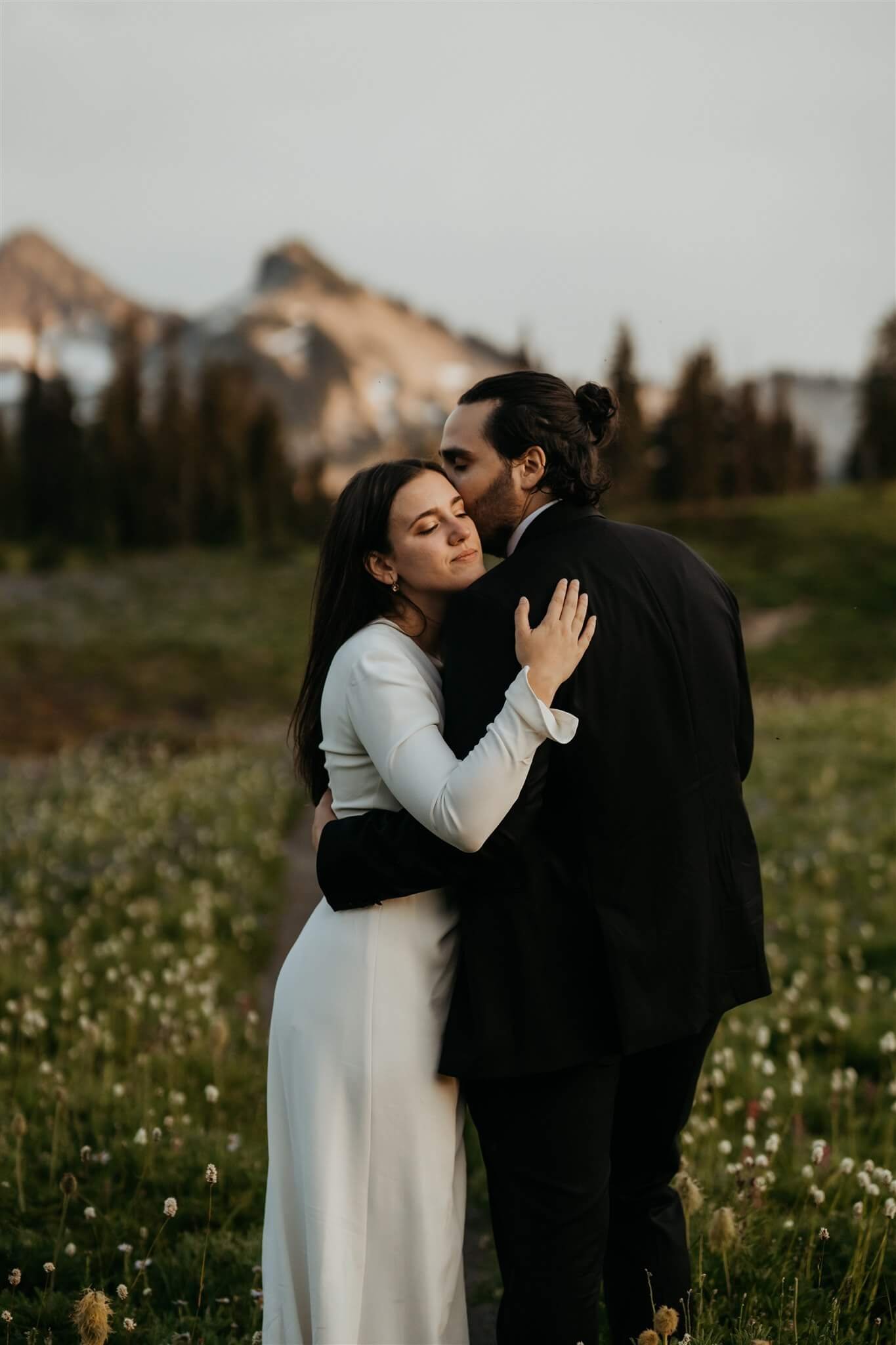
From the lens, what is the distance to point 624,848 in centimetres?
301

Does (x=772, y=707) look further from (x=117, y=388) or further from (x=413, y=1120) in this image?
(x=117, y=388)

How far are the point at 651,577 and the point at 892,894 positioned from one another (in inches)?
277

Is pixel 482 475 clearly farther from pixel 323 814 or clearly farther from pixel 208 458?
pixel 208 458

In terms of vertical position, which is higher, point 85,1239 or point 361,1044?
point 361,1044

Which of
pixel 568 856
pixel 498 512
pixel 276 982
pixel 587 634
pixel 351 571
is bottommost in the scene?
pixel 276 982

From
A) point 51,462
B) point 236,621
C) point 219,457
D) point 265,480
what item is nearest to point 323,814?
point 236,621

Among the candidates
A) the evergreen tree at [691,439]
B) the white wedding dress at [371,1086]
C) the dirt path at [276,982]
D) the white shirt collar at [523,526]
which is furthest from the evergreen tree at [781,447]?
the white wedding dress at [371,1086]

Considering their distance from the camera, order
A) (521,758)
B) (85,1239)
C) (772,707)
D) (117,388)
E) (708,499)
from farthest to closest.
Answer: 1. (117,388)
2. (708,499)
3. (772,707)
4. (85,1239)
5. (521,758)

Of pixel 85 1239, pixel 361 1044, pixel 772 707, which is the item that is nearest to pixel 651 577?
pixel 361 1044

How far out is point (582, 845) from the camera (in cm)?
299

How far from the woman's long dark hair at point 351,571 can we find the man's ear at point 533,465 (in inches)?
10.0

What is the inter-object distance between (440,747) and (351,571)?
0.64 m

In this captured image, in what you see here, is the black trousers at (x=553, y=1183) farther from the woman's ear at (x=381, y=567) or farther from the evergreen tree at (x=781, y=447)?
the evergreen tree at (x=781, y=447)

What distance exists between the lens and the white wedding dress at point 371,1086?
3.11m
